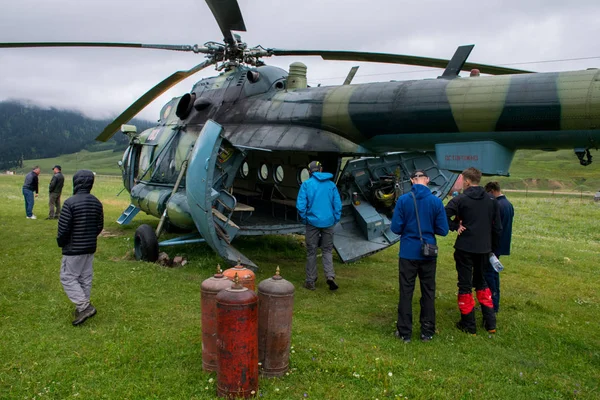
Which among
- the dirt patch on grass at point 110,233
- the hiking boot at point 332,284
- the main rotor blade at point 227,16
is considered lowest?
the dirt patch on grass at point 110,233

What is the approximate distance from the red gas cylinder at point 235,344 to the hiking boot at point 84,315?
247 cm

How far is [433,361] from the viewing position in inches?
189

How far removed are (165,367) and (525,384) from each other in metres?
3.44

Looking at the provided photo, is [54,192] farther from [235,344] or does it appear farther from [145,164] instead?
[235,344]

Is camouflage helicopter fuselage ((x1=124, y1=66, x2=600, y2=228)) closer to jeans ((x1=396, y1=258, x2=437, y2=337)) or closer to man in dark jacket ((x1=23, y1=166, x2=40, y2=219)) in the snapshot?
jeans ((x1=396, y1=258, x2=437, y2=337))

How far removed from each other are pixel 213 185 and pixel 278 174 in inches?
106

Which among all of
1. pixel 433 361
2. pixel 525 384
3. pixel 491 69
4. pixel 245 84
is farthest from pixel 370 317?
pixel 245 84

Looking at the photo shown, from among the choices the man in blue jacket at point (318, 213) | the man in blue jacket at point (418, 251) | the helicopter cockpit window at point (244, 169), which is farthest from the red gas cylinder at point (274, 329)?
the helicopter cockpit window at point (244, 169)

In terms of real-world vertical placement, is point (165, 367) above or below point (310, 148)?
below

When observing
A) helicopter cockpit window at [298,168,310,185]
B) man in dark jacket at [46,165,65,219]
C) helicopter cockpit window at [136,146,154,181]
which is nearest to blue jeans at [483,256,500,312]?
helicopter cockpit window at [298,168,310,185]

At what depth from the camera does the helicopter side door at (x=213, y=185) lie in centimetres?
719

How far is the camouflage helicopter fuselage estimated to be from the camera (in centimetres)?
598

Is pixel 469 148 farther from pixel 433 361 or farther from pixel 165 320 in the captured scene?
pixel 165 320

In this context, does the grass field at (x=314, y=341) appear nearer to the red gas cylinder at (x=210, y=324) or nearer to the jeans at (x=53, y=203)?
the red gas cylinder at (x=210, y=324)
